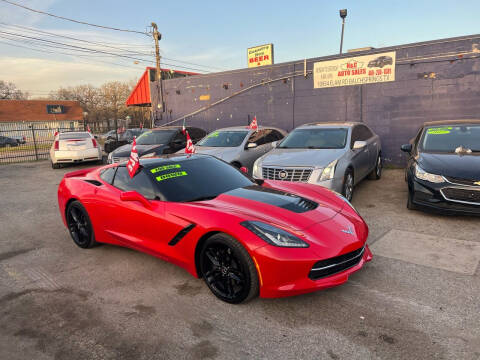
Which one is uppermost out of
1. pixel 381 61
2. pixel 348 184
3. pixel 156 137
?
pixel 381 61

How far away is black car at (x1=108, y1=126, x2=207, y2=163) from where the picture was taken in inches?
402

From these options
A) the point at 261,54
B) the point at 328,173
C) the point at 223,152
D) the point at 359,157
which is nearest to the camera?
the point at 328,173

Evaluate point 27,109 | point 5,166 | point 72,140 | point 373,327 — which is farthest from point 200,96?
point 27,109

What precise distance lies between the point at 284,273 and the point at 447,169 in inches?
156

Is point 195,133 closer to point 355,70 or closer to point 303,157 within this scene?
point 355,70

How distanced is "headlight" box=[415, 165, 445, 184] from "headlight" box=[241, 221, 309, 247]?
3.52 metres

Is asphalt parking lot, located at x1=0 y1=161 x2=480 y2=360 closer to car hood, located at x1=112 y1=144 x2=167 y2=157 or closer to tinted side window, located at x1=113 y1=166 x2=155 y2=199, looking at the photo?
tinted side window, located at x1=113 y1=166 x2=155 y2=199

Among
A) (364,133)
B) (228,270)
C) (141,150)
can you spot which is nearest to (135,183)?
(228,270)

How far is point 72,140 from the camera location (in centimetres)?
1318

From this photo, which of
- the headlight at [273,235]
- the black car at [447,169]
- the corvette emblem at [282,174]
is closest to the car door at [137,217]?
the headlight at [273,235]

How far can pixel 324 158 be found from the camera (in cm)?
657

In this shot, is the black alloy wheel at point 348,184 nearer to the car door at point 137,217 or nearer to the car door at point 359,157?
the car door at point 359,157

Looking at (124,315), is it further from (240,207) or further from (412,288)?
(412,288)

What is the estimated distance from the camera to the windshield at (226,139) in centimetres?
911
